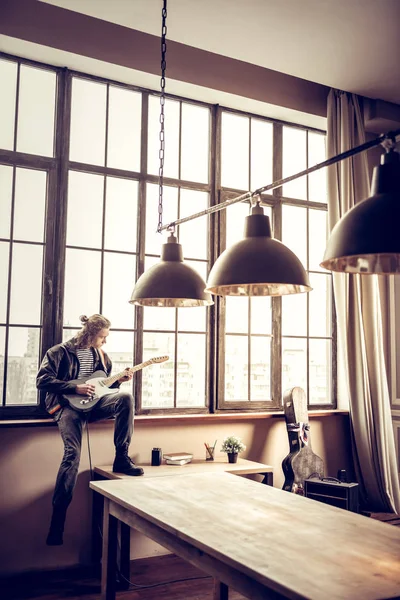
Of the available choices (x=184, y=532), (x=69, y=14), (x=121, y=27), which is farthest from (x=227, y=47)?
(x=184, y=532)

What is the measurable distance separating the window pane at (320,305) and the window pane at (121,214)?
1909 millimetres

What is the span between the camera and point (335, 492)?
4.46 m

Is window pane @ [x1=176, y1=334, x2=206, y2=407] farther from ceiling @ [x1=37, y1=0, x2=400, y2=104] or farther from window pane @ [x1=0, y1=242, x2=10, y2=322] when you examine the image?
ceiling @ [x1=37, y1=0, x2=400, y2=104]

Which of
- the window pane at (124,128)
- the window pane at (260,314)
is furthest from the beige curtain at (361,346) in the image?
the window pane at (124,128)

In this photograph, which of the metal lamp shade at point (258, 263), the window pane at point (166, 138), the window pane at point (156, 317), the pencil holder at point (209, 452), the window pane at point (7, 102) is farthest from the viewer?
the window pane at point (166, 138)

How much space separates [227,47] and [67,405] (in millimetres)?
2955

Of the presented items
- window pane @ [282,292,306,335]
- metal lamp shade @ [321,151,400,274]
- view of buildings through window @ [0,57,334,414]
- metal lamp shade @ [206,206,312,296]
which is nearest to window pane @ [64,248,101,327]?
view of buildings through window @ [0,57,334,414]

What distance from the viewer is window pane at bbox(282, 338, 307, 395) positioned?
18.9ft

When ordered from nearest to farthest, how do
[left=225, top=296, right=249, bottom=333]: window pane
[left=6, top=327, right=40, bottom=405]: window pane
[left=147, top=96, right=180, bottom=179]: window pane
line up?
[left=6, top=327, right=40, bottom=405]: window pane, [left=147, top=96, right=180, bottom=179]: window pane, [left=225, top=296, right=249, bottom=333]: window pane

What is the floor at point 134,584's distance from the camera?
12.6ft

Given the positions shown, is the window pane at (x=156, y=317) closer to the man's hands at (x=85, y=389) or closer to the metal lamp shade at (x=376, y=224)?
the man's hands at (x=85, y=389)

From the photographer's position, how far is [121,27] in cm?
484

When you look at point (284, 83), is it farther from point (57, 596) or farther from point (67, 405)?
point (57, 596)

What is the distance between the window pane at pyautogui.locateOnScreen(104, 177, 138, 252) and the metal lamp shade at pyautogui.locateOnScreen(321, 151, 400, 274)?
3.18 m
